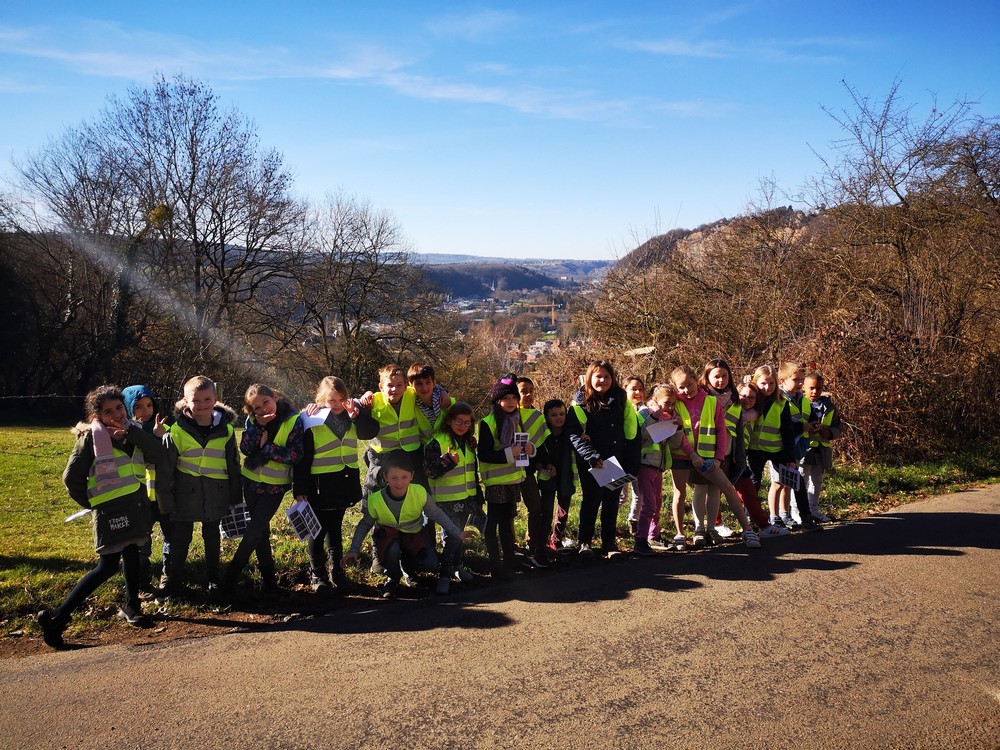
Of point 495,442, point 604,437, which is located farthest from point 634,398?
point 495,442

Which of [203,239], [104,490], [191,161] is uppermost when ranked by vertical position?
[191,161]

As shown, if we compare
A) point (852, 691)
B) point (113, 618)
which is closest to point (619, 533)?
point (852, 691)

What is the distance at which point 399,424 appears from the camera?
5992 millimetres

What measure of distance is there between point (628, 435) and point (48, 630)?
4726mm

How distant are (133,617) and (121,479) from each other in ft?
3.27

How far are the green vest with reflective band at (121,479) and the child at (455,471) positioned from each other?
2197mm

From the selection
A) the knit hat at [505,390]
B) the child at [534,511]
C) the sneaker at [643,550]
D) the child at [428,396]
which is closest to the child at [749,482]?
the sneaker at [643,550]

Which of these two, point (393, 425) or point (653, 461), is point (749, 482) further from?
point (393, 425)

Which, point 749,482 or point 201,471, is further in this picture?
point 749,482

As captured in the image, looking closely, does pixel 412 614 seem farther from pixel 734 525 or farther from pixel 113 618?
pixel 734 525

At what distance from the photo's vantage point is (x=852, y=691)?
3854 mm

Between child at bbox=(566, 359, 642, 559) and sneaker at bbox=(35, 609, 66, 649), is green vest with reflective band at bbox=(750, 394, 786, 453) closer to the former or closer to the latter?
child at bbox=(566, 359, 642, 559)

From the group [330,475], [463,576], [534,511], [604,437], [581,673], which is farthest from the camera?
[604,437]

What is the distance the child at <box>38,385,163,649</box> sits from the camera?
4.78 m
